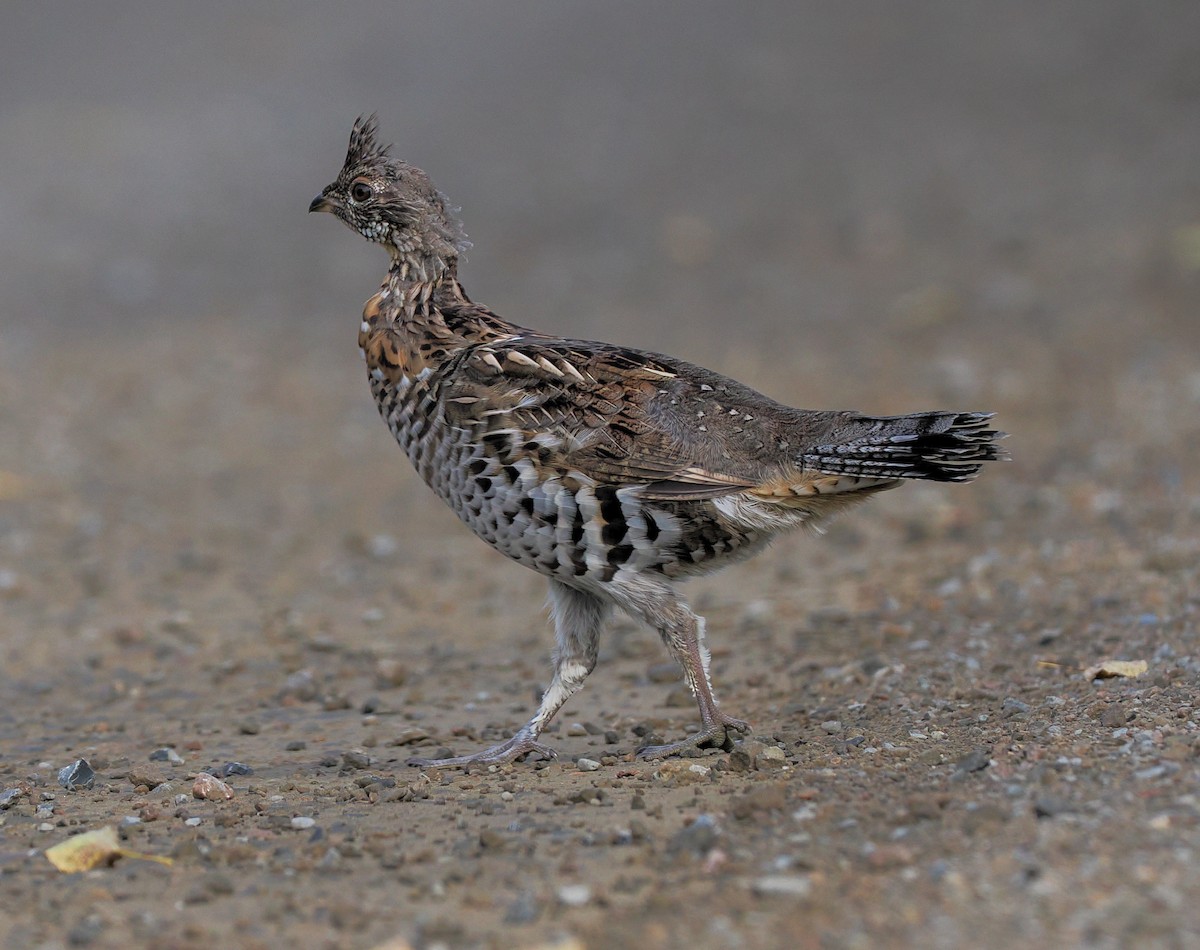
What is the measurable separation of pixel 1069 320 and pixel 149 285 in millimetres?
11062

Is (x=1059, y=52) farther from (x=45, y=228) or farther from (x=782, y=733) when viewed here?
(x=782, y=733)

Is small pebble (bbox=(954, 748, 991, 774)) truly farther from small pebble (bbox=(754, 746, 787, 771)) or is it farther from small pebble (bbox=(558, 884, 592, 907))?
small pebble (bbox=(558, 884, 592, 907))

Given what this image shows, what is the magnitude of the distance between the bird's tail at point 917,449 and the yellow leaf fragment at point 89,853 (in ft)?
10.3

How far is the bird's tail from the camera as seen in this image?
6.11 meters

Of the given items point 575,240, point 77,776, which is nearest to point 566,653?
point 77,776

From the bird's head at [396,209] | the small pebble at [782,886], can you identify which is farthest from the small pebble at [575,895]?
the bird's head at [396,209]

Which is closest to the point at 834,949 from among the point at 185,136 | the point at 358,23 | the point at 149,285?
the point at 149,285

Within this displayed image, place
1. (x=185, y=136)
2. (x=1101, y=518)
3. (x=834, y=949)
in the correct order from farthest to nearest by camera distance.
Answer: (x=185, y=136) → (x=1101, y=518) → (x=834, y=949)

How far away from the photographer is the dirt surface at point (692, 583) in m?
4.98

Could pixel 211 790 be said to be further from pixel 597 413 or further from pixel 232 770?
pixel 597 413

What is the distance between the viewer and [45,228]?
67.1 ft

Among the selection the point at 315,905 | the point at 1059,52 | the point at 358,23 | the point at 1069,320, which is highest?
the point at 358,23

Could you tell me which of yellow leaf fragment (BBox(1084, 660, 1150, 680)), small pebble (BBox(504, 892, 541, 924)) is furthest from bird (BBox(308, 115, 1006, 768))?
small pebble (BBox(504, 892, 541, 924))

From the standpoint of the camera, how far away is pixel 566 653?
701 cm
